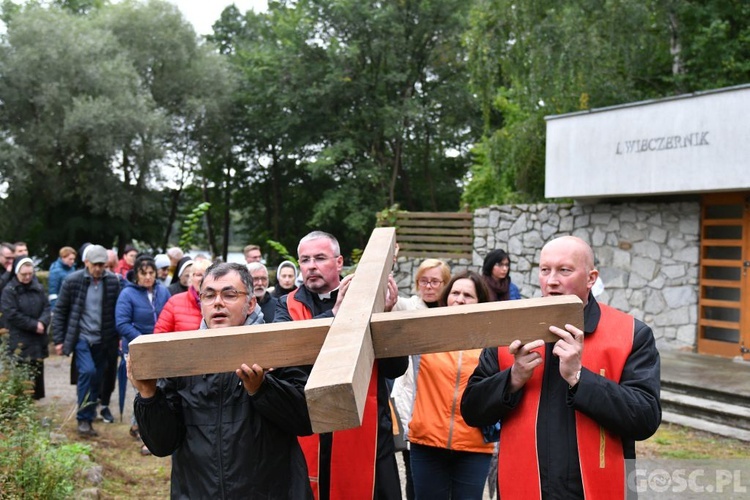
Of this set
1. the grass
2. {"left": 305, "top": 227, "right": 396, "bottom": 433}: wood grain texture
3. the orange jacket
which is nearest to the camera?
{"left": 305, "top": 227, "right": 396, "bottom": 433}: wood grain texture

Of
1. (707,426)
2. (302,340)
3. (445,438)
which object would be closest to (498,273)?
(707,426)

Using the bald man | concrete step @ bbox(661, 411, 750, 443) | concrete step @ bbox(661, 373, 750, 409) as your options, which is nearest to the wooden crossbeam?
the bald man

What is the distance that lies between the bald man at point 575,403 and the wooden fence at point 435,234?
42.3 ft

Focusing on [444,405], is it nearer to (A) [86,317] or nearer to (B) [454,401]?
(B) [454,401]

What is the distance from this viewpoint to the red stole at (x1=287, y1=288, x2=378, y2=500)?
3.49 meters

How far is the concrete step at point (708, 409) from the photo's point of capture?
26.5ft

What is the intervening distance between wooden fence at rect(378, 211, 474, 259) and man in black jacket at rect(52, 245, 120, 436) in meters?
8.68

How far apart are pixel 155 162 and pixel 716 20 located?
18.2 m

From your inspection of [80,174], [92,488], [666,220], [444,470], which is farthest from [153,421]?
[80,174]

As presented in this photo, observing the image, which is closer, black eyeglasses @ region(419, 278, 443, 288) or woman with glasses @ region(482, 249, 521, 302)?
black eyeglasses @ region(419, 278, 443, 288)

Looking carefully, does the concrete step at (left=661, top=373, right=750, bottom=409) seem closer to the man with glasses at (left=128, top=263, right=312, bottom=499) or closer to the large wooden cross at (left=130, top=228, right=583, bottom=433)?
the man with glasses at (left=128, top=263, right=312, bottom=499)

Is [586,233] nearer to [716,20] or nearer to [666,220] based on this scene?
[666,220]

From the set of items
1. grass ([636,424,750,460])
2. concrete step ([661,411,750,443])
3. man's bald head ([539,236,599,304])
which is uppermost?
→ man's bald head ([539,236,599,304])

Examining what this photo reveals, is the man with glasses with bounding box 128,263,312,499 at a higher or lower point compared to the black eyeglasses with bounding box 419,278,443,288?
lower
